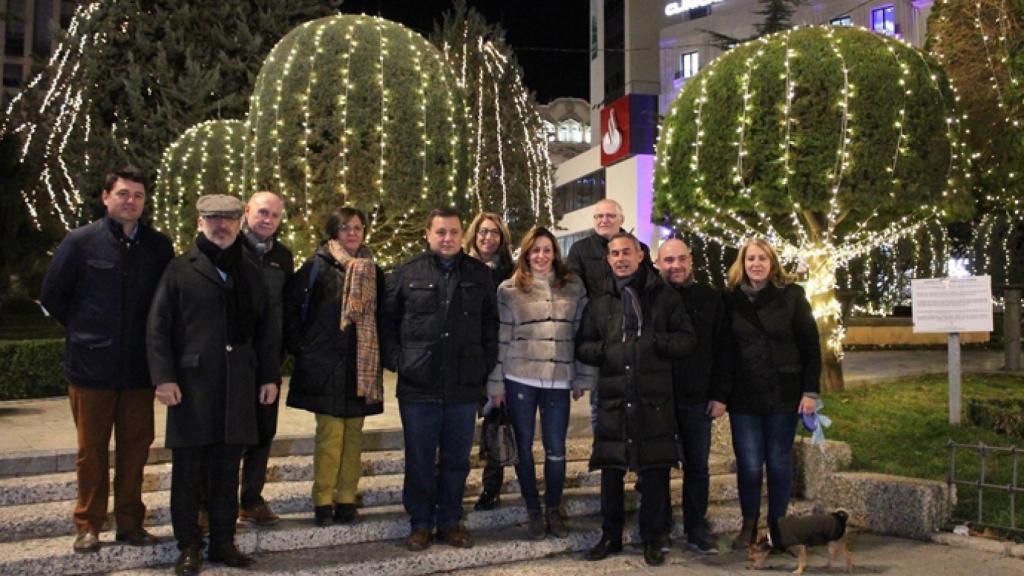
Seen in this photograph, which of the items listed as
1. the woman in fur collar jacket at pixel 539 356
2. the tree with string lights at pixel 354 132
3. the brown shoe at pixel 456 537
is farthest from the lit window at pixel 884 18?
the brown shoe at pixel 456 537

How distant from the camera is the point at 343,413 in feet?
17.7

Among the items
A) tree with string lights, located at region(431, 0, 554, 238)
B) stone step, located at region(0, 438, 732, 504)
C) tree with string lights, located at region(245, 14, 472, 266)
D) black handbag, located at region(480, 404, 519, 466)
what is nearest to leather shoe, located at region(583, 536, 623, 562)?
black handbag, located at region(480, 404, 519, 466)

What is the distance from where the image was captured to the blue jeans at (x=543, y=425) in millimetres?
5648

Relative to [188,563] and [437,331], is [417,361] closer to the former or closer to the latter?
[437,331]

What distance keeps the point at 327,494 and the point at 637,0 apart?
55104 millimetres

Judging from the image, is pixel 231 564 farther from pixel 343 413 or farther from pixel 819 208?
pixel 819 208

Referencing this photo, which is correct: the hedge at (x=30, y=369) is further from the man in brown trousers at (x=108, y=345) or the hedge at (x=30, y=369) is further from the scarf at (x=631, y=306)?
the scarf at (x=631, y=306)

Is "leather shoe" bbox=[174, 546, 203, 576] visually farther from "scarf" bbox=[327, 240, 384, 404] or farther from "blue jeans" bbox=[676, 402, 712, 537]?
"blue jeans" bbox=[676, 402, 712, 537]

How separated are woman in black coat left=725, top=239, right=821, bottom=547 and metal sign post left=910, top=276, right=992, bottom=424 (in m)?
3.02

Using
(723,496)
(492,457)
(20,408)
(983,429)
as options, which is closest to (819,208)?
(983,429)

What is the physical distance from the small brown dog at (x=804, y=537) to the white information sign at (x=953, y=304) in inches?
133

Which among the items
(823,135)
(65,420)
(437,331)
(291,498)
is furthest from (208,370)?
(823,135)

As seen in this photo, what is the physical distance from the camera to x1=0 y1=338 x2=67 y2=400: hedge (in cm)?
930

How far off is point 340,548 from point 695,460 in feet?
7.62
